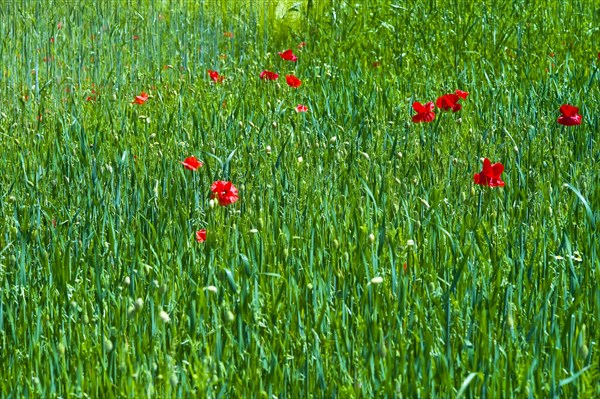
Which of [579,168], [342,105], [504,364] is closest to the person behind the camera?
[504,364]

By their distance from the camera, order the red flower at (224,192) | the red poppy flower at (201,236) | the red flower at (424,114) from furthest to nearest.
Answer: the red flower at (424,114)
the red flower at (224,192)
the red poppy flower at (201,236)

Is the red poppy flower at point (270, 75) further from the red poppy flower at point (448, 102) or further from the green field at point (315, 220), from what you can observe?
the red poppy flower at point (448, 102)

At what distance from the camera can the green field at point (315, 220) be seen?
1985 mm

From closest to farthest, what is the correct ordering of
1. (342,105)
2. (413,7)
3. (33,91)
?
(342,105) < (33,91) < (413,7)

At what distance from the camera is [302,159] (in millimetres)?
3330

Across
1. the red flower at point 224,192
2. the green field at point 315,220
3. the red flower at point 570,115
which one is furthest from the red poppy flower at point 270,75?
the red flower at point 224,192

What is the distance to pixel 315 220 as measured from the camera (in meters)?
2.58

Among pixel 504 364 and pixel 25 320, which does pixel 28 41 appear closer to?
pixel 25 320

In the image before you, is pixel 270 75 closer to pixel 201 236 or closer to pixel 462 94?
pixel 462 94

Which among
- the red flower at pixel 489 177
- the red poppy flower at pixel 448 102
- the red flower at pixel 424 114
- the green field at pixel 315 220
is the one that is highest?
the red poppy flower at pixel 448 102

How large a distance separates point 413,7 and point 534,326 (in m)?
3.97

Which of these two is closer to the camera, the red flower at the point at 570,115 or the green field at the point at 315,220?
the green field at the point at 315,220

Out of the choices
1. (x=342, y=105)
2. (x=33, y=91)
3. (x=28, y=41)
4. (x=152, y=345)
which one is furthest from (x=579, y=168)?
(x=28, y=41)

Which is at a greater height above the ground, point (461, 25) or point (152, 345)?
point (461, 25)
